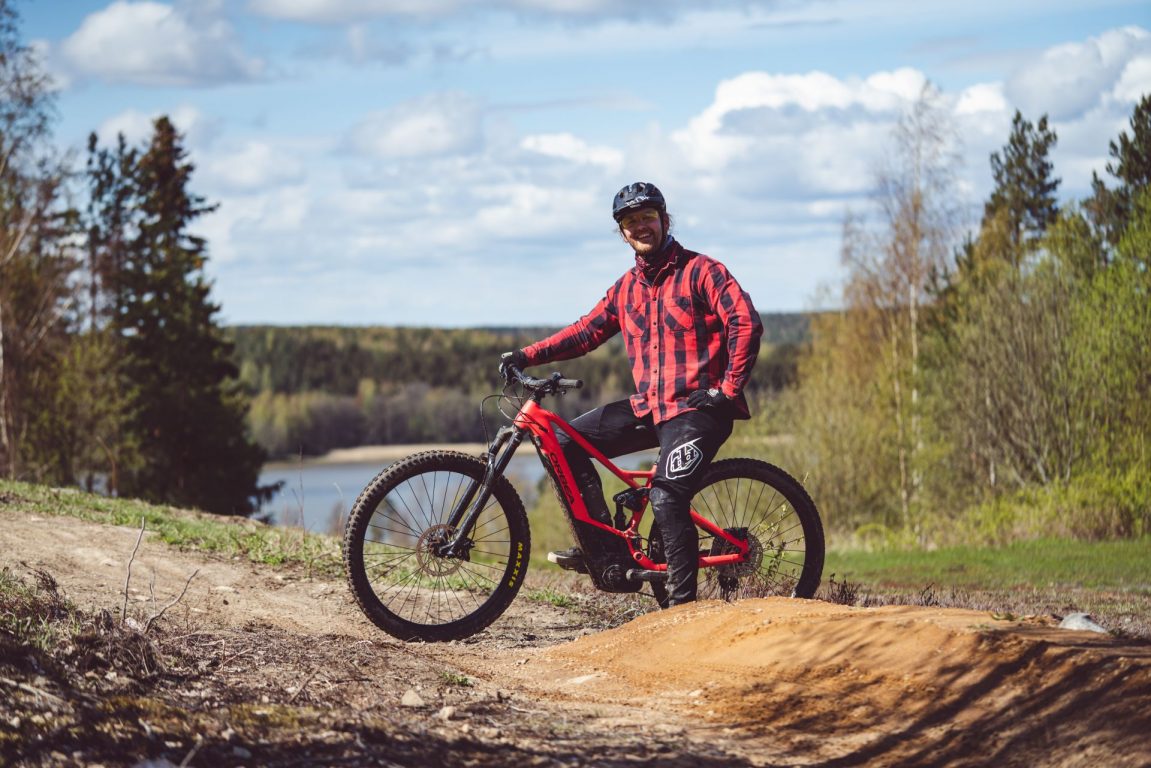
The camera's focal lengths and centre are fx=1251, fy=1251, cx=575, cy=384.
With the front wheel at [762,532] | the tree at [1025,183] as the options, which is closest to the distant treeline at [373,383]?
the tree at [1025,183]

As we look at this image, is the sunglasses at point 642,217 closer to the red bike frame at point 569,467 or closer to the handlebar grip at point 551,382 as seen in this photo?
the handlebar grip at point 551,382

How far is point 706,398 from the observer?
697 centimetres

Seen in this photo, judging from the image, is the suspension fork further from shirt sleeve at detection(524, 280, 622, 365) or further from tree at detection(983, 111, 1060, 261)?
tree at detection(983, 111, 1060, 261)

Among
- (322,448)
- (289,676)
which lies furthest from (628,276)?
(322,448)

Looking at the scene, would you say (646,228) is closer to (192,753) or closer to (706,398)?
(706,398)

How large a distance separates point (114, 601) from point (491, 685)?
2.64m

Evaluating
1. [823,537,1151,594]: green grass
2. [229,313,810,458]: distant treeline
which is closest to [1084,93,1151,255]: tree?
[823,537,1151,594]: green grass

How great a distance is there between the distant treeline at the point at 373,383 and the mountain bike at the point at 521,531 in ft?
241

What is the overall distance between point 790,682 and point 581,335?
2.67m

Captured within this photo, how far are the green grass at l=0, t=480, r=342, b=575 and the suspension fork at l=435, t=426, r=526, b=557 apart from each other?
2.25m

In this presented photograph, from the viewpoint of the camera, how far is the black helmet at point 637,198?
7.11 meters

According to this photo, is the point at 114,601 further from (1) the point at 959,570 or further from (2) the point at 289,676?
(1) the point at 959,570

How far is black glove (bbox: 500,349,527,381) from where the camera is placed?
7.33 metres

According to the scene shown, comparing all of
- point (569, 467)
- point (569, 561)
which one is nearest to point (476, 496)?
point (569, 467)
